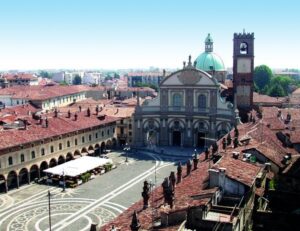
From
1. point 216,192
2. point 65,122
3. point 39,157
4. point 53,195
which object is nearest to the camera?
point 216,192

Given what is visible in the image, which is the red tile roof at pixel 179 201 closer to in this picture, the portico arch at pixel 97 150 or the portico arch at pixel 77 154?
the portico arch at pixel 77 154

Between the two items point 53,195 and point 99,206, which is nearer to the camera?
point 99,206

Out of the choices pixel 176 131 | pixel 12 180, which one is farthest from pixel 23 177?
pixel 176 131

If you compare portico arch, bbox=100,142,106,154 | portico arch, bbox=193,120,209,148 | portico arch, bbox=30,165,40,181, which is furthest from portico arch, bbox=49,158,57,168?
portico arch, bbox=193,120,209,148

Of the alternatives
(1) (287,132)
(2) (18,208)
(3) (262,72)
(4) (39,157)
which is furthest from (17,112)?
(3) (262,72)

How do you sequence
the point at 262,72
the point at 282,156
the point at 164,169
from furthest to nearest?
the point at 262,72 < the point at 164,169 < the point at 282,156

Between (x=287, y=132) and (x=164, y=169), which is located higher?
(x=287, y=132)

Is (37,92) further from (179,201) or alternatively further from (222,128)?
(179,201)

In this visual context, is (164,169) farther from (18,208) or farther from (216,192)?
(216,192)
